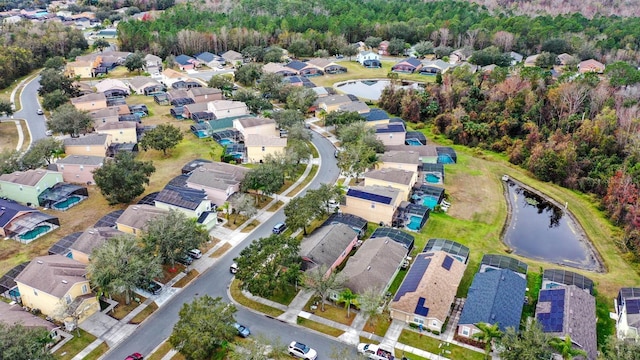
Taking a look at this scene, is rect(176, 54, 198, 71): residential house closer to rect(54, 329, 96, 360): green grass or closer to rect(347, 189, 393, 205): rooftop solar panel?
rect(347, 189, 393, 205): rooftop solar panel

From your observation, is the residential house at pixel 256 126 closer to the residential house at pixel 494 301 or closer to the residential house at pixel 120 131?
the residential house at pixel 120 131

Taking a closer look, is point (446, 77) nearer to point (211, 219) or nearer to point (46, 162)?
point (211, 219)

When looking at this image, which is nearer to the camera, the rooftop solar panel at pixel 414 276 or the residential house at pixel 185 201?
the rooftop solar panel at pixel 414 276

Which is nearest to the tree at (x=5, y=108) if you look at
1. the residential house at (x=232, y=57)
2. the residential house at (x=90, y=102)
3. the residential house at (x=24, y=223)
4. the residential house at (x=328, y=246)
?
the residential house at (x=90, y=102)

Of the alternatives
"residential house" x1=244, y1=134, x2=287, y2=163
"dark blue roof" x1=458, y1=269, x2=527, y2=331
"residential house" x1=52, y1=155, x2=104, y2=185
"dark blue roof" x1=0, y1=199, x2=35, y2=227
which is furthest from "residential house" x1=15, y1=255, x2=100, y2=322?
"residential house" x1=244, y1=134, x2=287, y2=163

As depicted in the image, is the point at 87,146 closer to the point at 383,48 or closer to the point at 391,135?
the point at 391,135

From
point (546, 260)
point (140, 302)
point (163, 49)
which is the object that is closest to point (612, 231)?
Result: point (546, 260)
